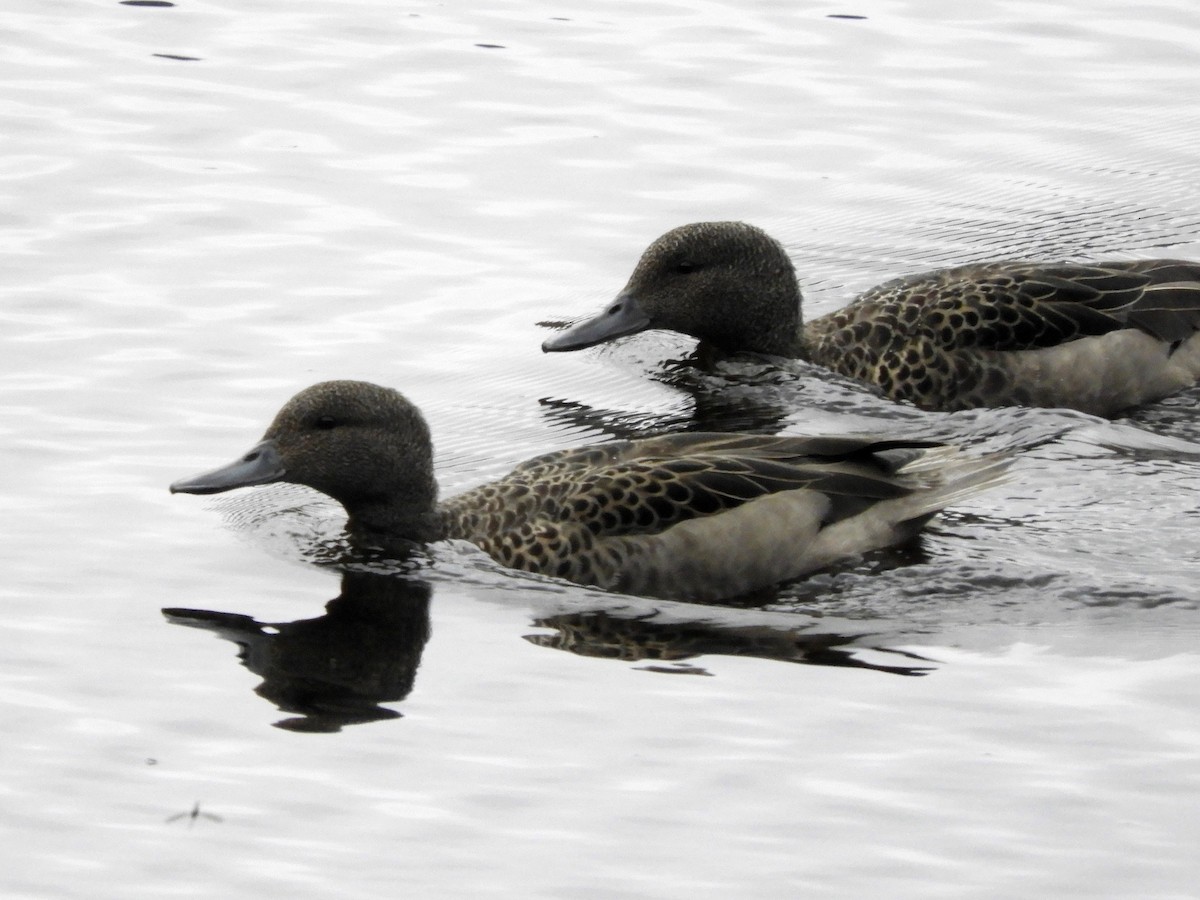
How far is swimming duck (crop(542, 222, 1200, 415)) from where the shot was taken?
11.4m

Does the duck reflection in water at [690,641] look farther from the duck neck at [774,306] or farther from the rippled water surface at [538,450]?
the duck neck at [774,306]

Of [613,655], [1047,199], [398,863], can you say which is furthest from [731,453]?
[1047,199]

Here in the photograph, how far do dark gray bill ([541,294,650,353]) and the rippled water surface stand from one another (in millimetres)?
346

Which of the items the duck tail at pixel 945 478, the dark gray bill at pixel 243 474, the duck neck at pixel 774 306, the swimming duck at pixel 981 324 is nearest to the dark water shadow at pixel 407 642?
the dark gray bill at pixel 243 474

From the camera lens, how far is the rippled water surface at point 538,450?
7094 millimetres

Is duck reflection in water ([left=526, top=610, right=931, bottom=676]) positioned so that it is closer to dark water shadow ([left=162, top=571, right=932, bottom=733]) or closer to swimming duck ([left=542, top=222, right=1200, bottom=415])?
dark water shadow ([left=162, top=571, right=932, bottom=733])

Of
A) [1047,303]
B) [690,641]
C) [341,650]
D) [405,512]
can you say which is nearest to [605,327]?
[1047,303]

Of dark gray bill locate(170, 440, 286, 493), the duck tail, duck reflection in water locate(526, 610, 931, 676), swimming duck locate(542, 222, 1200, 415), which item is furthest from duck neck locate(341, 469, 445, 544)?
swimming duck locate(542, 222, 1200, 415)

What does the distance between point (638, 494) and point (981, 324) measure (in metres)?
3.05

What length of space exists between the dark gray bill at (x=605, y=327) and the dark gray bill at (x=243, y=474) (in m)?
2.37

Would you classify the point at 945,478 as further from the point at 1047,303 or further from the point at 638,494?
the point at 1047,303

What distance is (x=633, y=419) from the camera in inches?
451

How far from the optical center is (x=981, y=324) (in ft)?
37.7

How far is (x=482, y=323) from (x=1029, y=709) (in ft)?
16.9
